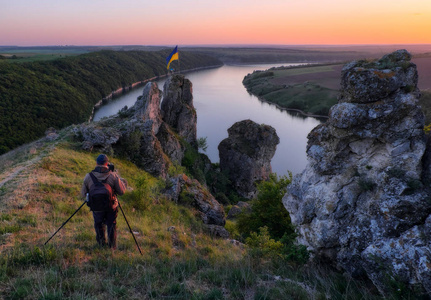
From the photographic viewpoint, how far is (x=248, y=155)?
3131 cm

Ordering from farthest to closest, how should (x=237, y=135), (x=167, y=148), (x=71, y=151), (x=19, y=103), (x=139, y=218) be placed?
(x=19, y=103), (x=237, y=135), (x=167, y=148), (x=71, y=151), (x=139, y=218)

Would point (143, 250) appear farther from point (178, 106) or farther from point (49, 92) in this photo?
point (49, 92)

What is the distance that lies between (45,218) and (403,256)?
328 inches

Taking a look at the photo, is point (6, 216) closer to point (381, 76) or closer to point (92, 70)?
point (381, 76)

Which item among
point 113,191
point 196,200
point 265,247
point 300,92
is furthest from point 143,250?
point 300,92

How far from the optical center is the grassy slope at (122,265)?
4270 millimetres

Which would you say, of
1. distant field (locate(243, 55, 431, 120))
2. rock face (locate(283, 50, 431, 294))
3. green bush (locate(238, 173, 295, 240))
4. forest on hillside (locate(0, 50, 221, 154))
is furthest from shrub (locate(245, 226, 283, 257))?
distant field (locate(243, 55, 431, 120))

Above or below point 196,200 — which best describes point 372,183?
above

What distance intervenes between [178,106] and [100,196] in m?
26.9

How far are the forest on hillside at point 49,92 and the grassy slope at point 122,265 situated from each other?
3754 centimetres

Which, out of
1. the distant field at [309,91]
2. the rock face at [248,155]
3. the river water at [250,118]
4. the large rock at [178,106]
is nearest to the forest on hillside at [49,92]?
the river water at [250,118]

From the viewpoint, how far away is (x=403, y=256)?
4.55 meters

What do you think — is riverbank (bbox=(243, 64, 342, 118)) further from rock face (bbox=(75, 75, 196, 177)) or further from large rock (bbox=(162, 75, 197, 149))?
rock face (bbox=(75, 75, 196, 177))

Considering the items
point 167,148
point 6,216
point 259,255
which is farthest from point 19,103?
point 259,255
